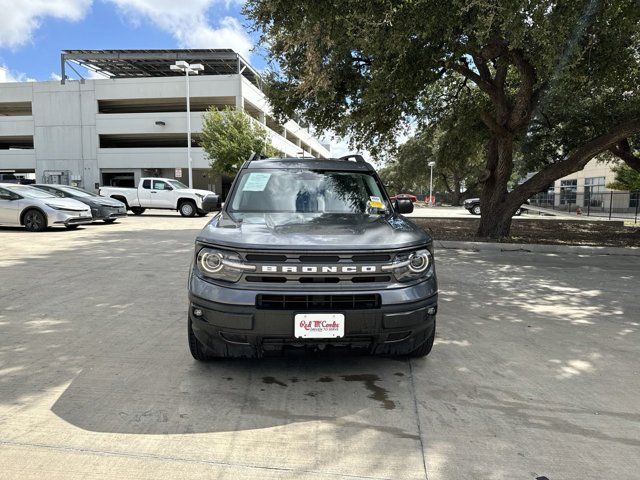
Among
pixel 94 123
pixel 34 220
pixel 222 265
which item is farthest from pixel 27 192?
pixel 94 123

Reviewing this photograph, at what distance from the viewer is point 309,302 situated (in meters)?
3.20

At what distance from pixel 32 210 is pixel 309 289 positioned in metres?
13.2

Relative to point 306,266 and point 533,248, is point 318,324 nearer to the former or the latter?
point 306,266

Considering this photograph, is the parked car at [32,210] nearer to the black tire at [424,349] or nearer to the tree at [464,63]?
the tree at [464,63]

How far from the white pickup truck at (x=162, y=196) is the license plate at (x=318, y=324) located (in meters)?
19.6

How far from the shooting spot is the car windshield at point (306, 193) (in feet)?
14.6

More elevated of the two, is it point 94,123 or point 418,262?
point 94,123

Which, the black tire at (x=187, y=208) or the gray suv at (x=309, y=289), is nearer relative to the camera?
the gray suv at (x=309, y=289)

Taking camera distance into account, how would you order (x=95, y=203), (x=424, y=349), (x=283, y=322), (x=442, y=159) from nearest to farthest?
1. (x=283, y=322)
2. (x=424, y=349)
3. (x=95, y=203)
4. (x=442, y=159)

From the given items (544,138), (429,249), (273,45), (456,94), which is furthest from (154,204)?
(429,249)

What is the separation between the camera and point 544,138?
67.4 feet

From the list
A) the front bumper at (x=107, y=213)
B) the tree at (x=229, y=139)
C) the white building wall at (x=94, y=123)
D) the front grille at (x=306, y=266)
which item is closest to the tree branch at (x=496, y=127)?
the front grille at (x=306, y=266)

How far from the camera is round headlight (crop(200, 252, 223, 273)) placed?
335 cm

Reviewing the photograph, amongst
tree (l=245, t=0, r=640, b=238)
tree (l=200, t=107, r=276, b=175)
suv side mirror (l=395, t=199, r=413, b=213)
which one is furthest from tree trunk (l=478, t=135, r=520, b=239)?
tree (l=200, t=107, r=276, b=175)
